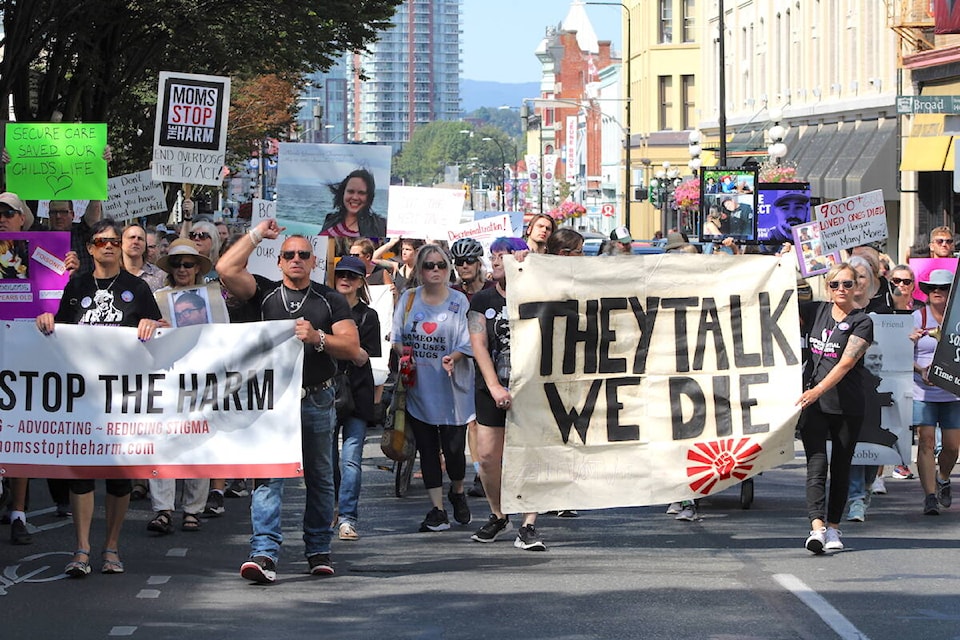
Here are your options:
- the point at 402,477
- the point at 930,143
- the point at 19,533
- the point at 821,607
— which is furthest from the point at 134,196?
the point at 930,143

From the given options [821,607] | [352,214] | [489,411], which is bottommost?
[821,607]

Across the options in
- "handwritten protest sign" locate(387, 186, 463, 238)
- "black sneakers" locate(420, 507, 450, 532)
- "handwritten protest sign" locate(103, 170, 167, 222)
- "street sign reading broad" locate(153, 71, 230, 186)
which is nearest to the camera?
"black sneakers" locate(420, 507, 450, 532)

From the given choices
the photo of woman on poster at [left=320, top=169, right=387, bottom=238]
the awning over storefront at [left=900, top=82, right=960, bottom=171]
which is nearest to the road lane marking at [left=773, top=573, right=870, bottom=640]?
the photo of woman on poster at [left=320, top=169, right=387, bottom=238]

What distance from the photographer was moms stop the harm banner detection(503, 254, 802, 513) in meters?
10.0

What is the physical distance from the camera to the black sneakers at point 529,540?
10234 millimetres

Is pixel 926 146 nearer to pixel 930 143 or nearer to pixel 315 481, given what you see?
pixel 930 143

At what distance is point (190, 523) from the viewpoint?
11.1 meters

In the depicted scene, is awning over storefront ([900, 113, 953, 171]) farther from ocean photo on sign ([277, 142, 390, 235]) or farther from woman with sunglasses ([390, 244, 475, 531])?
woman with sunglasses ([390, 244, 475, 531])

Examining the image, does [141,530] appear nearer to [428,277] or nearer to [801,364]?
[428,277]

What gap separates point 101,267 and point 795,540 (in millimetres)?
4500

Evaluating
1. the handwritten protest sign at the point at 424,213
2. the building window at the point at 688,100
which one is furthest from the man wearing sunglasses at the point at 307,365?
the building window at the point at 688,100

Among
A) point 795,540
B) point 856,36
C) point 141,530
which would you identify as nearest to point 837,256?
point 795,540

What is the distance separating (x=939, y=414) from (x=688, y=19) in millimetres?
73498

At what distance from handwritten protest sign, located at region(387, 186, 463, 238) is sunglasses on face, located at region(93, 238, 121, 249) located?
1236cm
